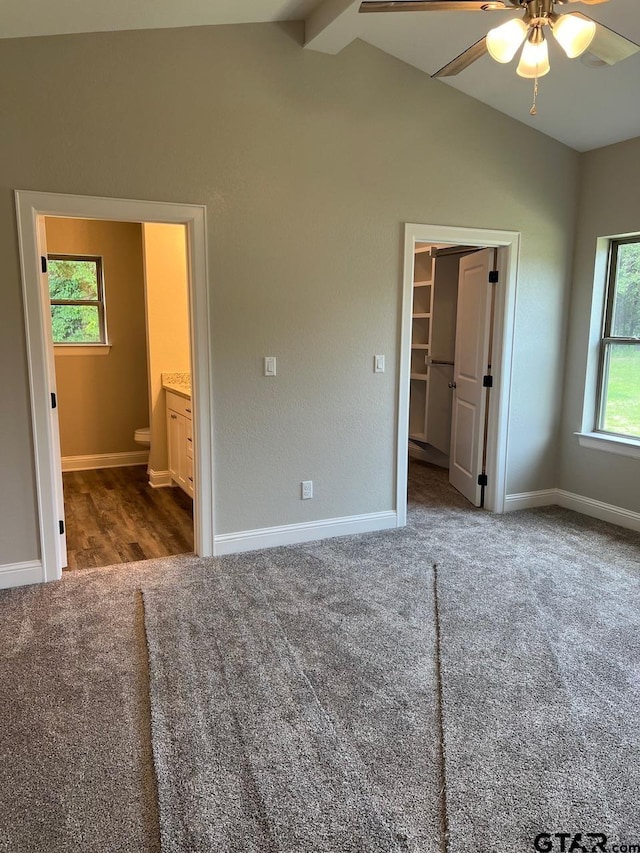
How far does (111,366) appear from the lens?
19.9 ft

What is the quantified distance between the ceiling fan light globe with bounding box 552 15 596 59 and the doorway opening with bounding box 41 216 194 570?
3302mm

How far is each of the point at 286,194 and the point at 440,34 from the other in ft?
4.15

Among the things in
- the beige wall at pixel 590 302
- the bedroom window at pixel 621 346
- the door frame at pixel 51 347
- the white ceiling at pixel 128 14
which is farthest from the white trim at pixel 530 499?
the white ceiling at pixel 128 14

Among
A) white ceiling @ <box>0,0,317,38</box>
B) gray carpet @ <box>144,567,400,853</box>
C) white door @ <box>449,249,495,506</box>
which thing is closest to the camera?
gray carpet @ <box>144,567,400,853</box>

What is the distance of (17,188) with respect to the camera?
9.78ft

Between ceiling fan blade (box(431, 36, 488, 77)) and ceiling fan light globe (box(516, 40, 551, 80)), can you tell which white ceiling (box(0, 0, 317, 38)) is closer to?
ceiling fan blade (box(431, 36, 488, 77))

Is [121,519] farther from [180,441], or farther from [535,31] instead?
[535,31]

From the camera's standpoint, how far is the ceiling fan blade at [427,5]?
204cm

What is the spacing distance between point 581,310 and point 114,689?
13.5ft

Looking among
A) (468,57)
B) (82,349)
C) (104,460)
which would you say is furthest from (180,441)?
(468,57)

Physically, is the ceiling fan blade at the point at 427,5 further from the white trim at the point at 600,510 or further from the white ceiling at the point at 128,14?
the white trim at the point at 600,510

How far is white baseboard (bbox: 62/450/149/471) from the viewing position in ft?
19.7

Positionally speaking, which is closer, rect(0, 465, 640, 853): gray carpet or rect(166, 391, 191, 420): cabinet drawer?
rect(0, 465, 640, 853): gray carpet

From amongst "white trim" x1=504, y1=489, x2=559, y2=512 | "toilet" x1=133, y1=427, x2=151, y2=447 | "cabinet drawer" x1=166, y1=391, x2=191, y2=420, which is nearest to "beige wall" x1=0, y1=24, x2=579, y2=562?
"white trim" x1=504, y1=489, x2=559, y2=512
